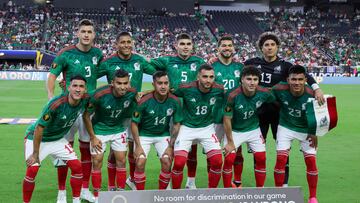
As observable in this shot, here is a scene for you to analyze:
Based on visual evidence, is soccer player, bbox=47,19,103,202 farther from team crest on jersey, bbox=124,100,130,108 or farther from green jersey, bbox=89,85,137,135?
team crest on jersey, bbox=124,100,130,108

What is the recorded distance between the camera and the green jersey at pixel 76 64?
255 inches

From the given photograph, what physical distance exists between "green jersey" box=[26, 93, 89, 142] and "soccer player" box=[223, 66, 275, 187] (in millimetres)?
1911

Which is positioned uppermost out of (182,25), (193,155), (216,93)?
(182,25)

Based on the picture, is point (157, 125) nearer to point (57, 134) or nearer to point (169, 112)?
point (169, 112)

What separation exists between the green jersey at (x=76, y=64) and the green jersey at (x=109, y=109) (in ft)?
1.66

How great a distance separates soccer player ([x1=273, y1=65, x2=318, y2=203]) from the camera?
612 centimetres

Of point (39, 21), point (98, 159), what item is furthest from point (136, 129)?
point (39, 21)

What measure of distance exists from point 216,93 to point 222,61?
0.69 meters

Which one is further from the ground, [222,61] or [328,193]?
[222,61]

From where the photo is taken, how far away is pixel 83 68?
255 inches

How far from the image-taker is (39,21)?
42.5 meters

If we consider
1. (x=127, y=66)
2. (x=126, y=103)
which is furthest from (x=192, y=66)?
(x=126, y=103)

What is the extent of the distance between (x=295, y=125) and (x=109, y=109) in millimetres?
2492

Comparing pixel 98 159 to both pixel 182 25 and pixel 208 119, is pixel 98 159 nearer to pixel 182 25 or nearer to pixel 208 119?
pixel 208 119
